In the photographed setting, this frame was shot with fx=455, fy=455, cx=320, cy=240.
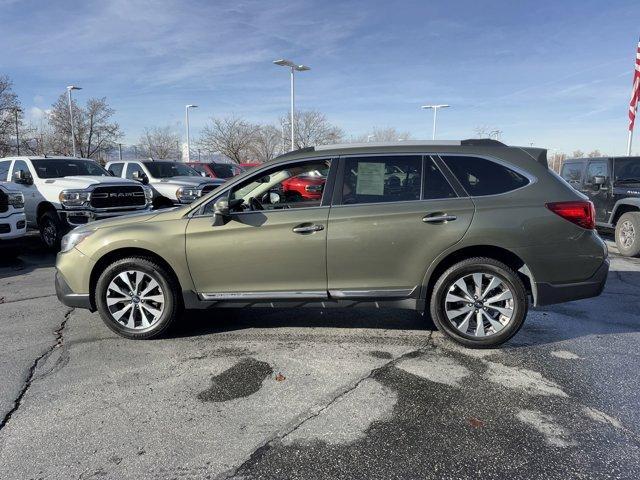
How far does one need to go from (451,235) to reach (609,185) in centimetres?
735

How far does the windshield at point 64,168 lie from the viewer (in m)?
9.69

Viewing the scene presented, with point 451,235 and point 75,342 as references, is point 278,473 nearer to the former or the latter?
point 451,235

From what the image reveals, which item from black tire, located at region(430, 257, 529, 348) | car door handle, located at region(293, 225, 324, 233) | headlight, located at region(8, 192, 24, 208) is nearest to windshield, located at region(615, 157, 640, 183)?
black tire, located at region(430, 257, 529, 348)

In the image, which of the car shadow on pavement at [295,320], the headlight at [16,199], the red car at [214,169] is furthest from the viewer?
the red car at [214,169]

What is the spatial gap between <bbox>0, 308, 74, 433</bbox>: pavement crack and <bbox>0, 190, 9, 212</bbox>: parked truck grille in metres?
4.05

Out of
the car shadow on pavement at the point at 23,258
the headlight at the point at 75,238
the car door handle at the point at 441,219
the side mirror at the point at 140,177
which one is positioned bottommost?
the car shadow on pavement at the point at 23,258

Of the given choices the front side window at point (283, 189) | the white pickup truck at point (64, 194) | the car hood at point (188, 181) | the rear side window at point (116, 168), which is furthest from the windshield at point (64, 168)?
the front side window at point (283, 189)

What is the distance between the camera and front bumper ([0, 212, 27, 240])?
26.2ft

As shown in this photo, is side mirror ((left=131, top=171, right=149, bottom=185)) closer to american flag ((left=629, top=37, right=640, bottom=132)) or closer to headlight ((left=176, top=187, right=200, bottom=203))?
headlight ((left=176, top=187, right=200, bottom=203))

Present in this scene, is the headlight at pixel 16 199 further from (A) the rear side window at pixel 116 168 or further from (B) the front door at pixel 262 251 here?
(B) the front door at pixel 262 251

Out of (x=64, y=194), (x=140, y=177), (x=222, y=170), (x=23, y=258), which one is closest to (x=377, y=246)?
(x=64, y=194)

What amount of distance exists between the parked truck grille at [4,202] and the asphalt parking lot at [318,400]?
4109mm

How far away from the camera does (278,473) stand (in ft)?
8.20

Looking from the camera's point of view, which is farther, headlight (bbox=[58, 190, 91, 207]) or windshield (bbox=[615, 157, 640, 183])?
windshield (bbox=[615, 157, 640, 183])
